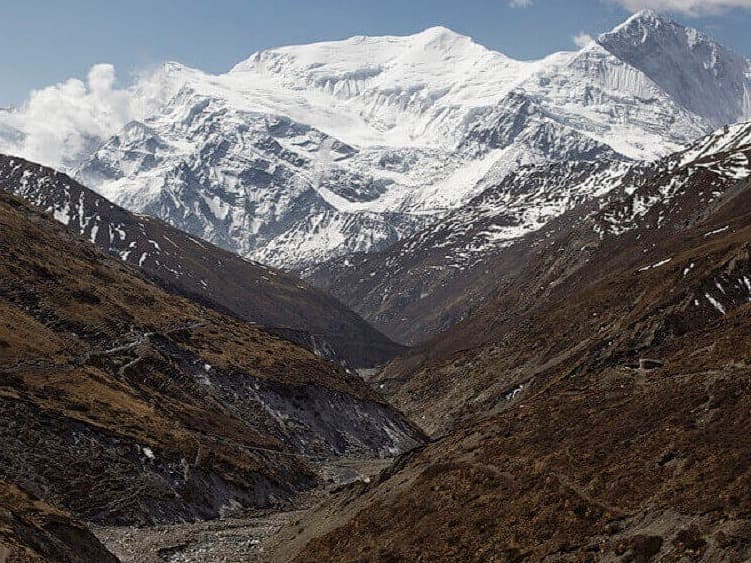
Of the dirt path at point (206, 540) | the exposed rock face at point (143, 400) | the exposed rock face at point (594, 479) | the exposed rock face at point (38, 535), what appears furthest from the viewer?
the exposed rock face at point (143, 400)

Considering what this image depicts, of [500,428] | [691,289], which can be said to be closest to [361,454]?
[691,289]

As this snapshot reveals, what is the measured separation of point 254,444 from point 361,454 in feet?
87.4

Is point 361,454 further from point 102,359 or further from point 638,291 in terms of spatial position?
point 638,291

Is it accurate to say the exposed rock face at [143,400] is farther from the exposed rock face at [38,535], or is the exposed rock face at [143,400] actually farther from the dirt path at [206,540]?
the exposed rock face at [38,535]

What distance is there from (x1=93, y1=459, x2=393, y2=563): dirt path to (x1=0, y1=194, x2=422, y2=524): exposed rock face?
108 inches

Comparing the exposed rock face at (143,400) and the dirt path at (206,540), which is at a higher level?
the exposed rock face at (143,400)

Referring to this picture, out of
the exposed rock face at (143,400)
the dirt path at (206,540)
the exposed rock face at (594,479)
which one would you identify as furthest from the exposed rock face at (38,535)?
the exposed rock face at (594,479)

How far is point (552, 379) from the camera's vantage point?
152 metres

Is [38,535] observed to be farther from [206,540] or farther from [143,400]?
[143,400]

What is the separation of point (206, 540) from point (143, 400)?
102 ft

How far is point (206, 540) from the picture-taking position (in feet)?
254

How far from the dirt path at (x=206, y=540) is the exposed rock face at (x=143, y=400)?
2741 mm

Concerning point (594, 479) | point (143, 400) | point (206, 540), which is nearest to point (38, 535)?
point (206, 540)

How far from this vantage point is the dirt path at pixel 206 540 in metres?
71.5
